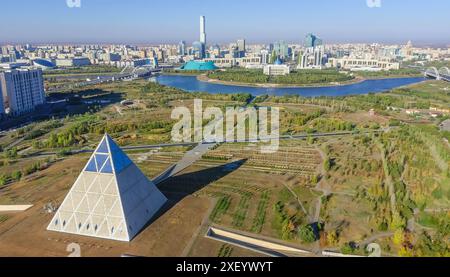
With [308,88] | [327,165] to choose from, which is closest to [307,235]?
[327,165]

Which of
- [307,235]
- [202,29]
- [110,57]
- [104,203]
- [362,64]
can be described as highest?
[202,29]

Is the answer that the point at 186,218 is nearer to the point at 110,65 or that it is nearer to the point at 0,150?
the point at 0,150

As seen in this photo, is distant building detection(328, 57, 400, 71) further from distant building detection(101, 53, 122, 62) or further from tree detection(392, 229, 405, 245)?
tree detection(392, 229, 405, 245)

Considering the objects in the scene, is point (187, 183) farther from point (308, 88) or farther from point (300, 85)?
point (300, 85)

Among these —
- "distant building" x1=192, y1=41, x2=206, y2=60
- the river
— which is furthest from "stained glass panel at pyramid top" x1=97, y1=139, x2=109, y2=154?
"distant building" x1=192, y1=41, x2=206, y2=60

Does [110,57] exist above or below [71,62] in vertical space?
above

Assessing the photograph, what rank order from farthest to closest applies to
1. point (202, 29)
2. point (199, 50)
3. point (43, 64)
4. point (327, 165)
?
point (202, 29) → point (199, 50) → point (43, 64) → point (327, 165)

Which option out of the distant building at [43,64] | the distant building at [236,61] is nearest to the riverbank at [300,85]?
the distant building at [236,61]

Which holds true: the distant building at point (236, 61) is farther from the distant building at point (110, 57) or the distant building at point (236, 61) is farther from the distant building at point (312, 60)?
the distant building at point (110, 57)
